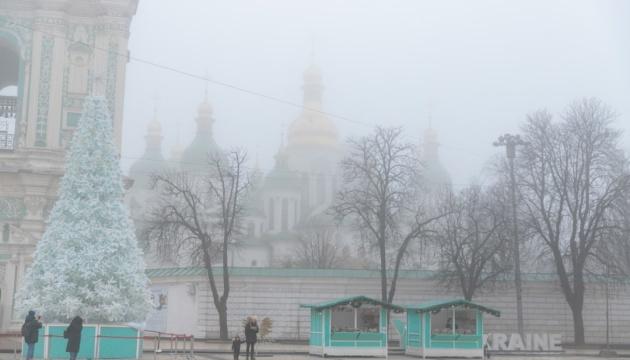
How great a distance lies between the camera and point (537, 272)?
47594 mm

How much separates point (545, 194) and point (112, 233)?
2245 centimetres

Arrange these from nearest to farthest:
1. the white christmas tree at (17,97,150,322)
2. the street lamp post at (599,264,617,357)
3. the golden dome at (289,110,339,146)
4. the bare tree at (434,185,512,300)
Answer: the white christmas tree at (17,97,150,322) < the street lamp post at (599,264,617,357) < the bare tree at (434,185,512,300) < the golden dome at (289,110,339,146)

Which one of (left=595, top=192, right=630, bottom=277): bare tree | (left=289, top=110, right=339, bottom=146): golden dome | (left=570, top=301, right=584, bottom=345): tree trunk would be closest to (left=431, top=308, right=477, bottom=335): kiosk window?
(left=595, top=192, right=630, bottom=277): bare tree

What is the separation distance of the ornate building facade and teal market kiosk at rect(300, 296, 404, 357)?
12359 mm

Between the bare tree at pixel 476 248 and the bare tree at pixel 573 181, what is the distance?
1.57m

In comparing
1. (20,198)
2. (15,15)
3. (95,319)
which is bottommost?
(95,319)

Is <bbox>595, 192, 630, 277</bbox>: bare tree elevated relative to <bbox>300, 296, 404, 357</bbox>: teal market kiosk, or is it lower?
elevated

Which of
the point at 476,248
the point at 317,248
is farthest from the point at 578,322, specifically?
the point at 317,248

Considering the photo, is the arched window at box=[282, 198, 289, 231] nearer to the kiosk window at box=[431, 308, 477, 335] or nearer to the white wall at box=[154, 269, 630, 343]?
the white wall at box=[154, 269, 630, 343]

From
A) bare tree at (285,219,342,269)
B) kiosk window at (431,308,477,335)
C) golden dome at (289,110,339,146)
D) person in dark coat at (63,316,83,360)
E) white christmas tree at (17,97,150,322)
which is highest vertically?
golden dome at (289,110,339,146)

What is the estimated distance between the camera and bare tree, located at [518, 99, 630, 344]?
4216 centimetres

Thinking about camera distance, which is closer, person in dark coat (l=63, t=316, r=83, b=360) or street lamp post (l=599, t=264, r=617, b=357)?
person in dark coat (l=63, t=316, r=83, b=360)

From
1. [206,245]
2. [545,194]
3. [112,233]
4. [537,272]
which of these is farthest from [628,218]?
[112,233]

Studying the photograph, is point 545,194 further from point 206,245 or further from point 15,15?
point 15,15
